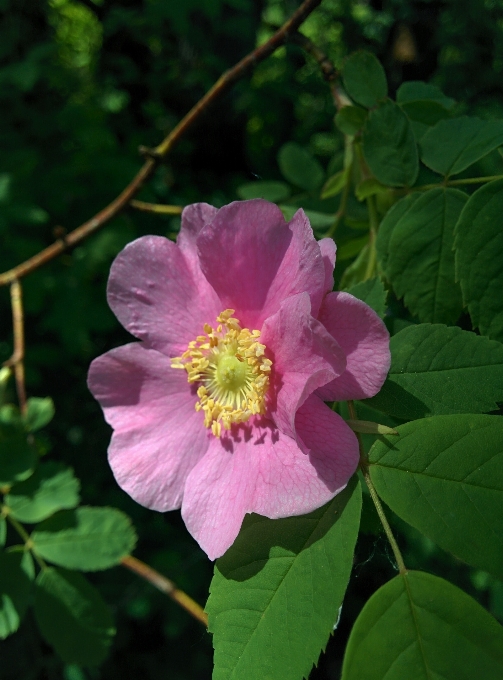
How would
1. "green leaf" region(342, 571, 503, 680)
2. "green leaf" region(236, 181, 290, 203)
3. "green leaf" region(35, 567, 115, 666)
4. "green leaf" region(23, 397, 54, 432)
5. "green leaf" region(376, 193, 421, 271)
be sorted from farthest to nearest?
"green leaf" region(236, 181, 290, 203), "green leaf" region(23, 397, 54, 432), "green leaf" region(35, 567, 115, 666), "green leaf" region(376, 193, 421, 271), "green leaf" region(342, 571, 503, 680)

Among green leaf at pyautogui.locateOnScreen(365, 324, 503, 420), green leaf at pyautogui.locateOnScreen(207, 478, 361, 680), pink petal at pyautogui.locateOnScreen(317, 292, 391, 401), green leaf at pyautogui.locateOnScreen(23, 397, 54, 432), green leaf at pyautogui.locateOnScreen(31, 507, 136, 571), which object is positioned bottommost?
green leaf at pyautogui.locateOnScreen(31, 507, 136, 571)

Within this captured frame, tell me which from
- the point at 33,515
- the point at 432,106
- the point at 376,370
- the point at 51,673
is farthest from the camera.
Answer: the point at 51,673

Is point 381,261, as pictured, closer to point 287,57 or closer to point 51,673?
point 51,673

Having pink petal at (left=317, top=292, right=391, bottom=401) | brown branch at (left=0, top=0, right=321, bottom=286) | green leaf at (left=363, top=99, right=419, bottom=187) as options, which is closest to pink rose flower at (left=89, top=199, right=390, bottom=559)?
pink petal at (left=317, top=292, right=391, bottom=401)

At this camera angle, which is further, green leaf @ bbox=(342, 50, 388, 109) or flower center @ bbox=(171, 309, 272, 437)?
green leaf @ bbox=(342, 50, 388, 109)

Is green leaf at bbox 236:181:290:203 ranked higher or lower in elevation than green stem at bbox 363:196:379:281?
higher

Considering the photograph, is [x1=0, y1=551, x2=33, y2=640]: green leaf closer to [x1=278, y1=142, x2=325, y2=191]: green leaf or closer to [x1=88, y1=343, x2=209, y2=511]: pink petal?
[x1=88, y1=343, x2=209, y2=511]: pink petal

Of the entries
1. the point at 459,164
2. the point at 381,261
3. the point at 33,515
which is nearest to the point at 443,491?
the point at 381,261
